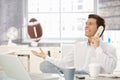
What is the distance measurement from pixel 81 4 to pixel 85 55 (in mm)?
2325

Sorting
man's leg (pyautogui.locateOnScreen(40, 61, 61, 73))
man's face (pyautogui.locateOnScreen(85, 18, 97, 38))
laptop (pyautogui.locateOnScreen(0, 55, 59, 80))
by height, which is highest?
man's face (pyautogui.locateOnScreen(85, 18, 97, 38))

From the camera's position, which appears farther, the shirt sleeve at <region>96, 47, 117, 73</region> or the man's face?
the man's face

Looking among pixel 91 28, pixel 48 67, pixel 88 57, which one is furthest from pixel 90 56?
pixel 48 67

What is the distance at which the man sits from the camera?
2.95m

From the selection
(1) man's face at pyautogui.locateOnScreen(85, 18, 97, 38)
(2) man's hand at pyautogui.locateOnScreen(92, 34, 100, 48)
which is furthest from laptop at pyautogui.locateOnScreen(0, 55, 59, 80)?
(1) man's face at pyautogui.locateOnScreen(85, 18, 97, 38)

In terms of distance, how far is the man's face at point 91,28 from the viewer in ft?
10.5

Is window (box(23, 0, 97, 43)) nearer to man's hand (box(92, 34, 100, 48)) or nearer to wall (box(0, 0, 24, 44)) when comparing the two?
wall (box(0, 0, 24, 44))

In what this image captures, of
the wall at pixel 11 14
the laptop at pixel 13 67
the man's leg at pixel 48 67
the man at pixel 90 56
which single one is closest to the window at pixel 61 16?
the wall at pixel 11 14

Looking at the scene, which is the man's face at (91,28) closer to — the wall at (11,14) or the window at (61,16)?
the window at (61,16)

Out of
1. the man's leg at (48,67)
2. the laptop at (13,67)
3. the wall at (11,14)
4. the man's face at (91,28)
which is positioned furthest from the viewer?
the wall at (11,14)

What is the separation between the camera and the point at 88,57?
10.2ft

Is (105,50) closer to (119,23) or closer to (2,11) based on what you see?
(119,23)

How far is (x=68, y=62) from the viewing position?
3279 mm

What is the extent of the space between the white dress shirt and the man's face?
110 millimetres
